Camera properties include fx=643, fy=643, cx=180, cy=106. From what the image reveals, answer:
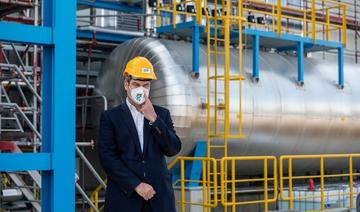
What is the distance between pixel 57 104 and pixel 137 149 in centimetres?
100

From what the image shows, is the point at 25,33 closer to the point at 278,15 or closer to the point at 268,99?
the point at 268,99

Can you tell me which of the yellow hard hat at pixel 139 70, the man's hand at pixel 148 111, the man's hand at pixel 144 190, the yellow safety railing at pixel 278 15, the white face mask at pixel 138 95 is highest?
the yellow safety railing at pixel 278 15

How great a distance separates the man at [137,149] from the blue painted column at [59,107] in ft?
2.26

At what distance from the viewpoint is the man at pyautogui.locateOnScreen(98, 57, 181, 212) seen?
4793 millimetres

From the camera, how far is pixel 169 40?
476 inches

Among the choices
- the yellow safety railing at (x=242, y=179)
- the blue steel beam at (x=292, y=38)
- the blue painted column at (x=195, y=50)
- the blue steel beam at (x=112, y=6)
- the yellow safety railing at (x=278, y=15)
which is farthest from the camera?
the blue steel beam at (x=112, y=6)

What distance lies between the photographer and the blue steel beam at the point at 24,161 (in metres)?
5.22

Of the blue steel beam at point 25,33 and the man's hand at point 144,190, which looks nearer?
the man's hand at point 144,190

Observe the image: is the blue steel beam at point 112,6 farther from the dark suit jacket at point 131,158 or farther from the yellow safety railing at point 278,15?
the dark suit jacket at point 131,158

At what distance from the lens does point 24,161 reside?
17.5ft

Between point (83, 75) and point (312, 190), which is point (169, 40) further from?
point (312, 190)

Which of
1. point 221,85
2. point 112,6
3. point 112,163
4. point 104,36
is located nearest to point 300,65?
point 221,85

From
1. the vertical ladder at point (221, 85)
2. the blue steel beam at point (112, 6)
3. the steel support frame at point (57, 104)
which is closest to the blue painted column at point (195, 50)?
the vertical ladder at point (221, 85)

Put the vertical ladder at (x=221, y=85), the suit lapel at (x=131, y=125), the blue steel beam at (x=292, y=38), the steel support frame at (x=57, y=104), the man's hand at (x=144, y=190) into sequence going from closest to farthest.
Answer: the man's hand at (x=144, y=190), the suit lapel at (x=131, y=125), the steel support frame at (x=57, y=104), the vertical ladder at (x=221, y=85), the blue steel beam at (x=292, y=38)
